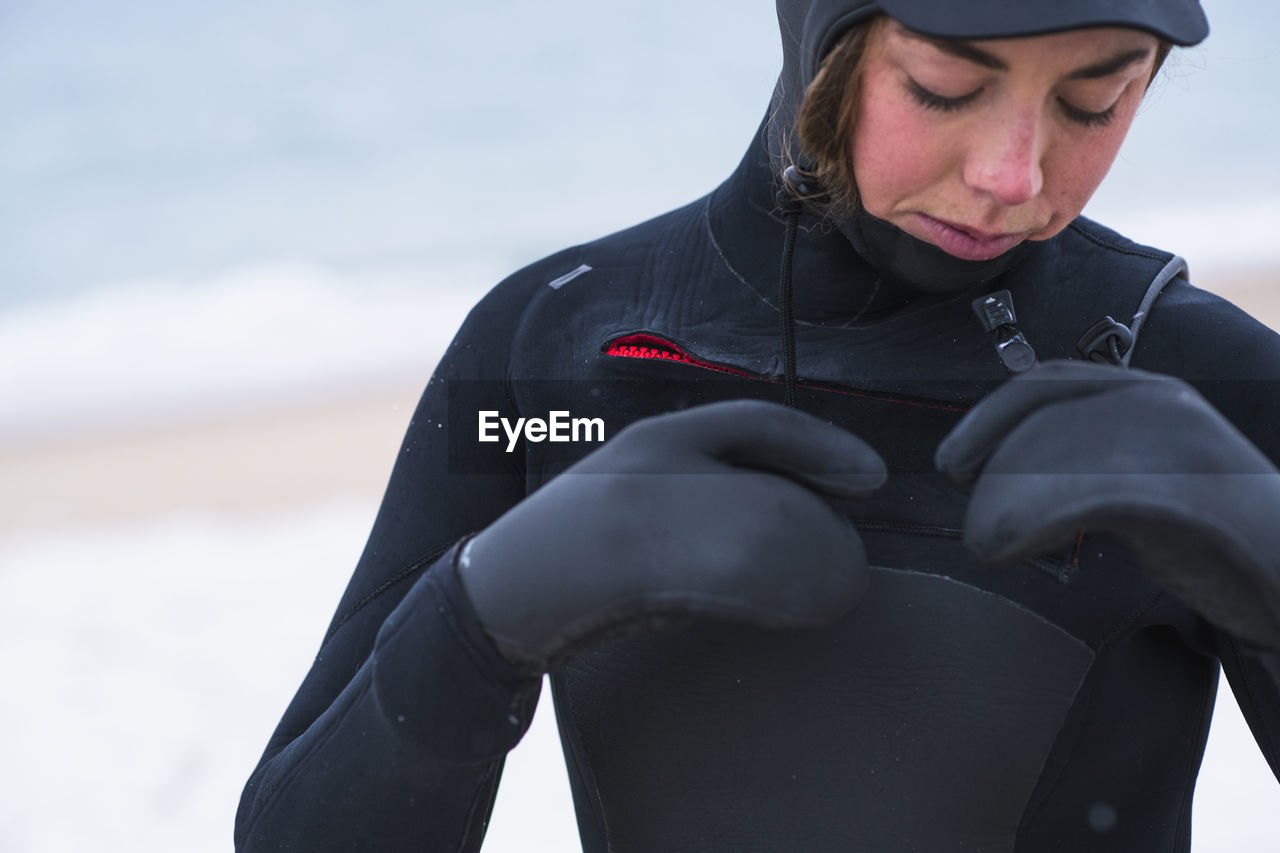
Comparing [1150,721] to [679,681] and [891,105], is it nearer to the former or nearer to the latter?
[679,681]

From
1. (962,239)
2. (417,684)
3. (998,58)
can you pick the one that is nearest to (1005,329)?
(962,239)

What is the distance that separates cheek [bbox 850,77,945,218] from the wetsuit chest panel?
22 cm

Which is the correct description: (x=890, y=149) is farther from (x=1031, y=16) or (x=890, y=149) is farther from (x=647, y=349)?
(x=647, y=349)

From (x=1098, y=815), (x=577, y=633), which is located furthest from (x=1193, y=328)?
A: (x=577, y=633)

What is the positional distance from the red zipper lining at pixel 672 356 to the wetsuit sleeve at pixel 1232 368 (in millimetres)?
148

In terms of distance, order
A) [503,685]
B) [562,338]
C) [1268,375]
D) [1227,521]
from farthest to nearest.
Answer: [562,338] → [1268,375] → [503,685] → [1227,521]

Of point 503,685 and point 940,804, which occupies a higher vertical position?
point 503,685

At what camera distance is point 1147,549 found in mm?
576

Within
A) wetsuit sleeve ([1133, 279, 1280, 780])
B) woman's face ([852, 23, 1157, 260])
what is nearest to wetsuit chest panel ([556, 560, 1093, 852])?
wetsuit sleeve ([1133, 279, 1280, 780])

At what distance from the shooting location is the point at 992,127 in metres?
0.67

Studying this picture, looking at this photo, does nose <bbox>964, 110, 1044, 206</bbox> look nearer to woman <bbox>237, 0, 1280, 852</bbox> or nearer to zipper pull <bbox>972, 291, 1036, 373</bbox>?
woman <bbox>237, 0, 1280, 852</bbox>

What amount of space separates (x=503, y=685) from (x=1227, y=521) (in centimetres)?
35

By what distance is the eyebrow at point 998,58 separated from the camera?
65cm

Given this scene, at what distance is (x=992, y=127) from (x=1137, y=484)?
0.69 feet
